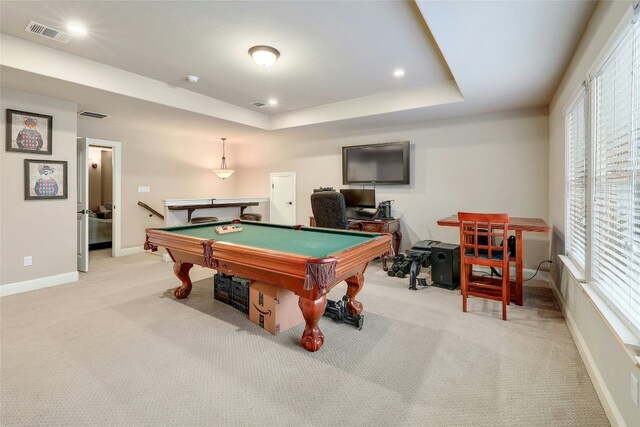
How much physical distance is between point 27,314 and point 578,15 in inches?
205

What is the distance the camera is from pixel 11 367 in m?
2.05

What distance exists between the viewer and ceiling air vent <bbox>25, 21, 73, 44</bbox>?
2.69 meters

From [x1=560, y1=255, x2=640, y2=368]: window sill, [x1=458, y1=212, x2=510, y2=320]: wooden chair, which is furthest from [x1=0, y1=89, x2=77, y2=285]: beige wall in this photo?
[x1=560, y1=255, x2=640, y2=368]: window sill

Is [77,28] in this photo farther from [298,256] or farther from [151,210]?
[151,210]

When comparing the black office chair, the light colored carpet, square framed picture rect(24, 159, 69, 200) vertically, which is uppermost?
square framed picture rect(24, 159, 69, 200)

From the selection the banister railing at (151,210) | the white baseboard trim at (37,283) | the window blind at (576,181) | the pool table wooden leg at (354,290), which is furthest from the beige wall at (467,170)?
the white baseboard trim at (37,283)

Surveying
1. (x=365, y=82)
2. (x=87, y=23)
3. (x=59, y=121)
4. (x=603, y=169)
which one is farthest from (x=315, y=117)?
(x=603, y=169)

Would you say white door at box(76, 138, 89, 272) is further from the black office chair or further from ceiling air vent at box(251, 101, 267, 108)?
the black office chair

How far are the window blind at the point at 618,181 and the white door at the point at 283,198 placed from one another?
5.14 meters

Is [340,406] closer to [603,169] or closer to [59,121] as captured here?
[603,169]

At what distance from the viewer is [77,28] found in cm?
273

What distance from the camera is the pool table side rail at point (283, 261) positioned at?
6.32 ft

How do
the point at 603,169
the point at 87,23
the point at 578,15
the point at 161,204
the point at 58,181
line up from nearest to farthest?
the point at 603,169, the point at 578,15, the point at 87,23, the point at 58,181, the point at 161,204

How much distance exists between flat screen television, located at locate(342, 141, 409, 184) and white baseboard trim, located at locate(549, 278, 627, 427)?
2949 mm
